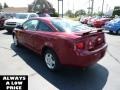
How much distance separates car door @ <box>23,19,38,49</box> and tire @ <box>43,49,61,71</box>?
1116mm

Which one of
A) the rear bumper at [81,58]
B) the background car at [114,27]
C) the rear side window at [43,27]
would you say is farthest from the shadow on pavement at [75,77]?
the background car at [114,27]

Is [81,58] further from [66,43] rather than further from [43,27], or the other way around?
[43,27]

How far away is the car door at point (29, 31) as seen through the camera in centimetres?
749

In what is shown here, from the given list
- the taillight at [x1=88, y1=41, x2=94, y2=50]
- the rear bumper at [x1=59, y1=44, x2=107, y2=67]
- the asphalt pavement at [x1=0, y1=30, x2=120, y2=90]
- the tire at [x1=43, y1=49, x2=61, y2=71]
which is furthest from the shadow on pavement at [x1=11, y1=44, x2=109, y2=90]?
the taillight at [x1=88, y1=41, x2=94, y2=50]

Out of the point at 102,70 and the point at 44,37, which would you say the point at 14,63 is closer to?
the point at 44,37

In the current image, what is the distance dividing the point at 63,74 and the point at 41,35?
1447 mm

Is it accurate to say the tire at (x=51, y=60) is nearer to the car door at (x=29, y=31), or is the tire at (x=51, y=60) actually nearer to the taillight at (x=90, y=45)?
the taillight at (x=90, y=45)

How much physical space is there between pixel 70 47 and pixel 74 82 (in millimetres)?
885

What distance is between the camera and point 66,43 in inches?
218

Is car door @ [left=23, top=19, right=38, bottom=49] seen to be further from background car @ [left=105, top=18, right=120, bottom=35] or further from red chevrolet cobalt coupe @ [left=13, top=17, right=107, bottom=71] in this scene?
background car @ [left=105, top=18, right=120, bottom=35]

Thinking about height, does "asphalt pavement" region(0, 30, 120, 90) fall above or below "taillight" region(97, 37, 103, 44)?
below

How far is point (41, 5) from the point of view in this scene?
73375 millimetres

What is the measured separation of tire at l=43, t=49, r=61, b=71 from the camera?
236 inches

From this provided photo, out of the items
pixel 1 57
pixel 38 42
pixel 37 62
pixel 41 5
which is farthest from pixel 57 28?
pixel 41 5
